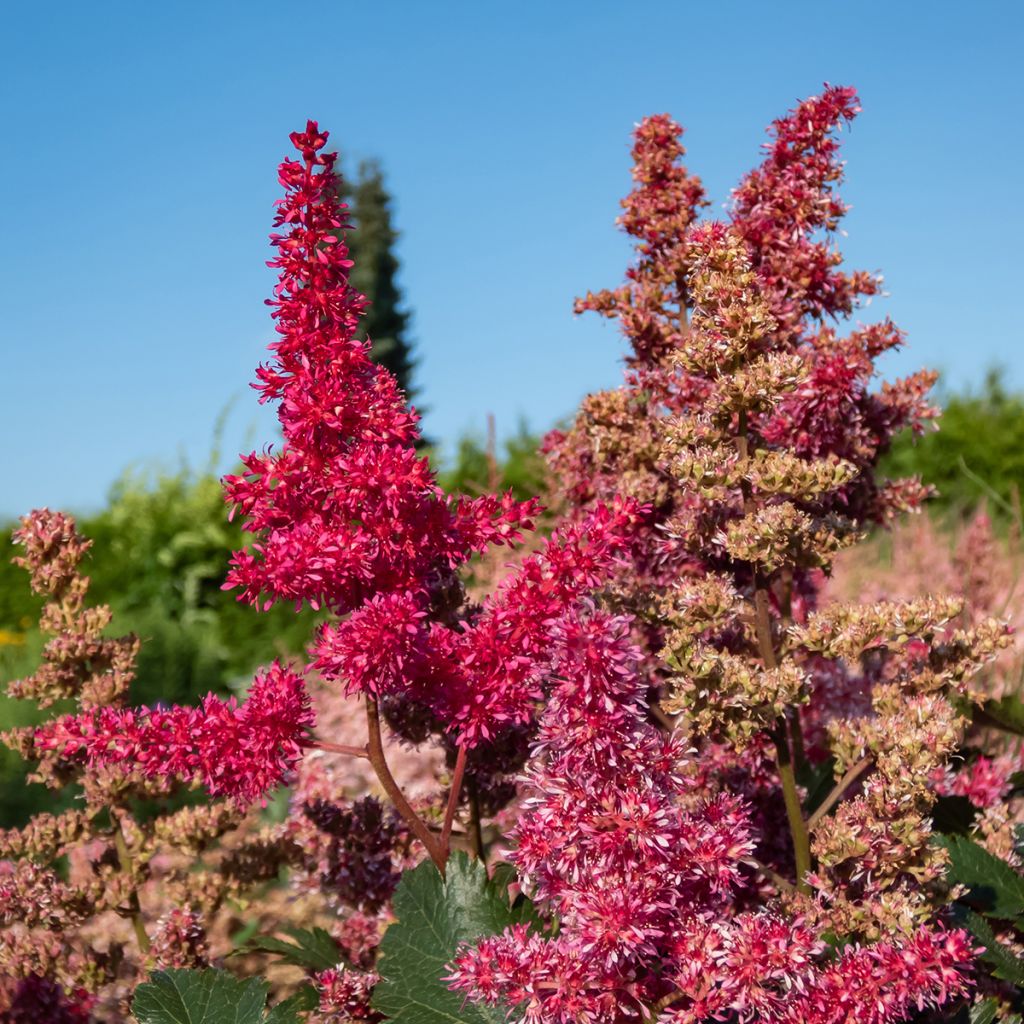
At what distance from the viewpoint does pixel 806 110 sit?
90.4 inches

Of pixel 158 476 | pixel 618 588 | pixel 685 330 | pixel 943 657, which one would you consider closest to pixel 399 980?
pixel 618 588

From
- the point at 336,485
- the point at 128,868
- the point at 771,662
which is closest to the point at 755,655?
the point at 771,662

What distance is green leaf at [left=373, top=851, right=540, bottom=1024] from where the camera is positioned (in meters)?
1.79

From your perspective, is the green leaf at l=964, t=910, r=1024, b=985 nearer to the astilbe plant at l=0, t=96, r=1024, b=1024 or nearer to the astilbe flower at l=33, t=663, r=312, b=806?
the astilbe plant at l=0, t=96, r=1024, b=1024

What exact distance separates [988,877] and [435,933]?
96 cm

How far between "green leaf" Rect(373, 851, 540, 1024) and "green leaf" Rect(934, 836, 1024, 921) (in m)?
0.76

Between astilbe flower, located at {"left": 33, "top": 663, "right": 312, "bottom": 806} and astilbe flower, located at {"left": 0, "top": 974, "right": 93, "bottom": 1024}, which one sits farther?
astilbe flower, located at {"left": 0, "top": 974, "right": 93, "bottom": 1024}

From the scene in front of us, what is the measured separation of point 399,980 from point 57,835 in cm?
102

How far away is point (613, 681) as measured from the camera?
1465 mm

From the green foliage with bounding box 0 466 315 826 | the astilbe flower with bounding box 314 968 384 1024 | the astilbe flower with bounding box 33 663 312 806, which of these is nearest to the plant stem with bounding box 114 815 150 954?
the astilbe flower with bounding box 314 968 384 1024

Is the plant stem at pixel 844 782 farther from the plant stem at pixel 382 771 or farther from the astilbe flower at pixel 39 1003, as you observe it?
the astilbe flower at pixel 39 1003

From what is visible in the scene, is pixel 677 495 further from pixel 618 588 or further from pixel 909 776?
pixel 909 776

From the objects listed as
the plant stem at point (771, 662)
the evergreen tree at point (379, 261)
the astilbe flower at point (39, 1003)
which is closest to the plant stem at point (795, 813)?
the plant stem at point (771, 662)

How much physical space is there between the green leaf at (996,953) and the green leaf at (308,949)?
1107mm
